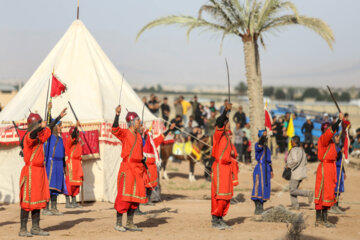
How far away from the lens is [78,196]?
40.7ft

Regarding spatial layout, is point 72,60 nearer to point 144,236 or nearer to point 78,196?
point 78,196

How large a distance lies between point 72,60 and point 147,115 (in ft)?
7.24

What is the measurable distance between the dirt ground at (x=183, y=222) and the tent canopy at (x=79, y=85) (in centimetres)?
213

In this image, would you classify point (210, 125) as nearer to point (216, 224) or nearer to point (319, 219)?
point (319, 219)

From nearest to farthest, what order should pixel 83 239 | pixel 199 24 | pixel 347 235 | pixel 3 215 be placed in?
1. pixel 83 239
2. pixel 347 235
3. pixel 3 215
4. pixel 199 24

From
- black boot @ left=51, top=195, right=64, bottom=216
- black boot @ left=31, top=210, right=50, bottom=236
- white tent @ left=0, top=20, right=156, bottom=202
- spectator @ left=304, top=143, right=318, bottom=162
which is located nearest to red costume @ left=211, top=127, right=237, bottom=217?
black boot @ left=31, top=210, right=50, bottom=236

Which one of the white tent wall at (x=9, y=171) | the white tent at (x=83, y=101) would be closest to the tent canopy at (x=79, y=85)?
the white tent at (x=83, y=101)

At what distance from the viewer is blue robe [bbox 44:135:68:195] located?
10320 mm

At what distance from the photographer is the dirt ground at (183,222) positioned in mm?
8094

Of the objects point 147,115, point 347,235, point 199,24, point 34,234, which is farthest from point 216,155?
point 199,24

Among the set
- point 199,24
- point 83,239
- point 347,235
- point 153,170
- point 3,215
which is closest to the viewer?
point 83,239

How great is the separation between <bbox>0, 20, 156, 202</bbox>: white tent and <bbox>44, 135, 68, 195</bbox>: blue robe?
6.55 feet

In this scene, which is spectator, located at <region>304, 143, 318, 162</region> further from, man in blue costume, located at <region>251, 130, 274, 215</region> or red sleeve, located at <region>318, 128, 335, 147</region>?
→ red sleeve, located at <region>318, 128, 335, 147</region>

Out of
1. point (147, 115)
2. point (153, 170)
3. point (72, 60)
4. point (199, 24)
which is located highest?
point (199, 24)
